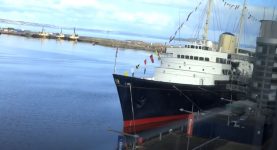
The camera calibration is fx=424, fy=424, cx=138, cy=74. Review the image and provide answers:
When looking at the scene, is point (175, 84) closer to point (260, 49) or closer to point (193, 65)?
point (193, 65)

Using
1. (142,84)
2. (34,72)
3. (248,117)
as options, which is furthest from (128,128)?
(34,72)

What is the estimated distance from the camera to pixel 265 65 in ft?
7.21

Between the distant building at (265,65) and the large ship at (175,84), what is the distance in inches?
218

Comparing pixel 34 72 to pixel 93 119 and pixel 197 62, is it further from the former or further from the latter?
pixel 197 62

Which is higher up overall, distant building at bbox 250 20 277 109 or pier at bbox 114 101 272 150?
distant building at bbox 250 20 277 109

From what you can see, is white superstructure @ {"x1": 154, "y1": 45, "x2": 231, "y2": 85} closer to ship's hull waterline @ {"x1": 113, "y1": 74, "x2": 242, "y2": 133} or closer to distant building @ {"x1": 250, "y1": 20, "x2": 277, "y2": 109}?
ship's hull waterline @ {"x1": 113, "y1": 74, "x2": 242, "y2": 133}

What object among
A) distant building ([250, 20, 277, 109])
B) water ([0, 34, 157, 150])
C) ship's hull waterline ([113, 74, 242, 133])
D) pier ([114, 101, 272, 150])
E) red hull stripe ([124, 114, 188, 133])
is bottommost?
water ([0, 34, 157, 150])

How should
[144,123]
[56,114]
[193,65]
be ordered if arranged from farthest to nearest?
[56,114]
[193,65]
[144,123]

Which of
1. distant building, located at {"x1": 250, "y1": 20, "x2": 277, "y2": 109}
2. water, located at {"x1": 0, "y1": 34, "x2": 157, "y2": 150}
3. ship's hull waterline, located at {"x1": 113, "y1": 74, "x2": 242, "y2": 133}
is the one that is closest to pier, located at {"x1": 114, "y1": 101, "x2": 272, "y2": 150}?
distant building, located at {"x1": 250, "y1": 20, "x2": 277, "y2": 109}

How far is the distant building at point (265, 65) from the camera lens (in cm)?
204

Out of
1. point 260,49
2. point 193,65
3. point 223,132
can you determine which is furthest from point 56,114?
point 260,49

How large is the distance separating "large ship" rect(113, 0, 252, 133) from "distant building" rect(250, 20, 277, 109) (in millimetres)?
5531

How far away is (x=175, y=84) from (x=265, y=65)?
6644 mm

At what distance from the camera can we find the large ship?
8.38 metres
